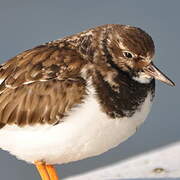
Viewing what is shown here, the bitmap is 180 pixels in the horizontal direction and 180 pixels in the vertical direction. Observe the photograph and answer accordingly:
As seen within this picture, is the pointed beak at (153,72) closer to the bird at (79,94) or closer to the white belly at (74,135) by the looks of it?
the bird at (79,94)

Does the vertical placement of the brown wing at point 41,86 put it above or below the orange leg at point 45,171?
above

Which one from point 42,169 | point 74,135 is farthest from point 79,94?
point 42,169

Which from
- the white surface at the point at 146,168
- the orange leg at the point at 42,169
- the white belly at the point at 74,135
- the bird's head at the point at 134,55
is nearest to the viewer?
the white belly at the point at 74,135

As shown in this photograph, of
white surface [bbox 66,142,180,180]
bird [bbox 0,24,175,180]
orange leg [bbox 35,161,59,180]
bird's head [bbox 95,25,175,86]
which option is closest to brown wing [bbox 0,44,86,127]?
bird [bbox 0,24,175,180]

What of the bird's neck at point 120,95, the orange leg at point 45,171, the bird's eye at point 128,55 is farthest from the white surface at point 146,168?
the bird's eye at point 128,55

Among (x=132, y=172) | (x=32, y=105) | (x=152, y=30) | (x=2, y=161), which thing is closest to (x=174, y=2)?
(x=152, y=30)

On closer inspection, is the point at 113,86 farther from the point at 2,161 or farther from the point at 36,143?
the point at 2,161

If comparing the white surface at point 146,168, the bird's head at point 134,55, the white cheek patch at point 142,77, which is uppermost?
the bird's head at point 134,55

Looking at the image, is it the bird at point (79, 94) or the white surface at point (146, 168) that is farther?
the white surface at point (146, 168)
